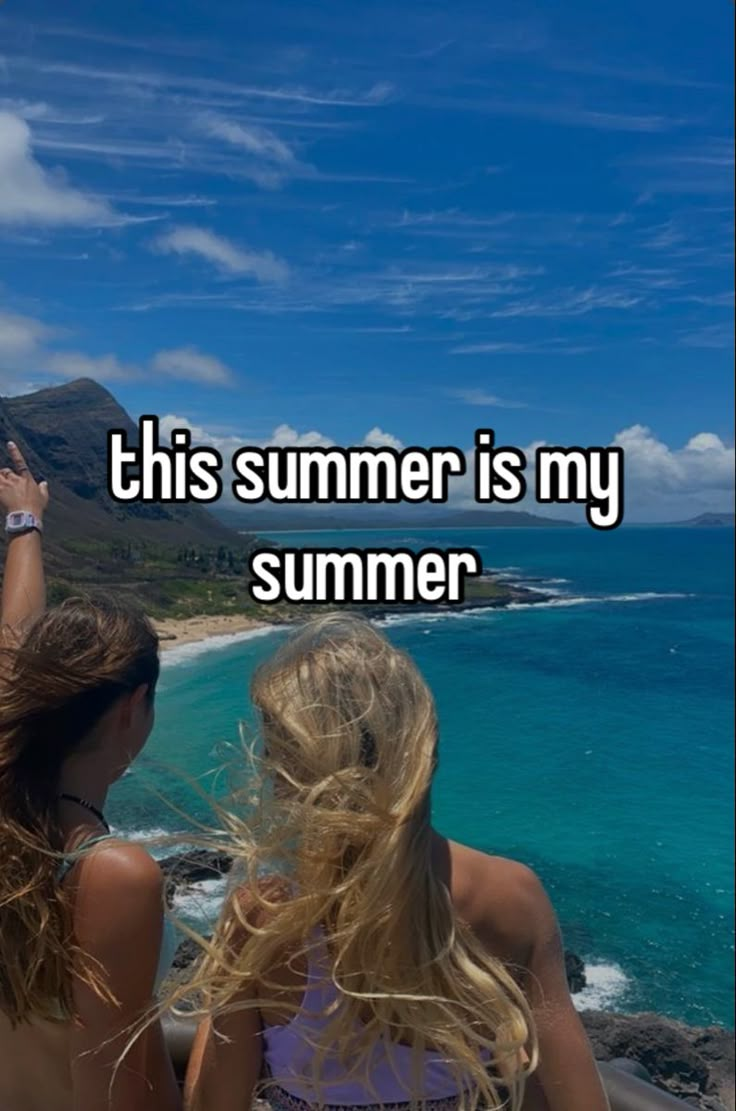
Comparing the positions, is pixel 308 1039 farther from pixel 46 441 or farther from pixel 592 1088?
pixel 46 441

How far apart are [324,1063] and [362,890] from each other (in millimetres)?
253

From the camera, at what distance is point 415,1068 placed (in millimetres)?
1243

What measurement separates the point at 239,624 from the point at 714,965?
48.6 ft

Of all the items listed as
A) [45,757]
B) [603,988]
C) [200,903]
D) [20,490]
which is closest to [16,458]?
[20,490]

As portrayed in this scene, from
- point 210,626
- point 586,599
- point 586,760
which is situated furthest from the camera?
point 586,599

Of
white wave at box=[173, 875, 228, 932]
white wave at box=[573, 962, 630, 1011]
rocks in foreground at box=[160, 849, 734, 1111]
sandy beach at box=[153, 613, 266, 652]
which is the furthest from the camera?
white wave at box=[573, 962, 630, 1011]

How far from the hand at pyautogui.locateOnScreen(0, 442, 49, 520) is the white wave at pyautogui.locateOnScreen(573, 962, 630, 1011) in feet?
29.9

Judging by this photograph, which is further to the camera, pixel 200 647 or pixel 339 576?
pixel 200 647

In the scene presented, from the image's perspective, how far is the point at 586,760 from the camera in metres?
34.6

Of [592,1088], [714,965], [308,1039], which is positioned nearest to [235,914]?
[308,1039]

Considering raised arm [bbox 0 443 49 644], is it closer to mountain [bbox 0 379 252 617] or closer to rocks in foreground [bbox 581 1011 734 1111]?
mountain [bbox 0 379 252 617]

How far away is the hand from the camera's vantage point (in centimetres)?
203

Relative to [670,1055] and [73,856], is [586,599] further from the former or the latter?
[73,856]

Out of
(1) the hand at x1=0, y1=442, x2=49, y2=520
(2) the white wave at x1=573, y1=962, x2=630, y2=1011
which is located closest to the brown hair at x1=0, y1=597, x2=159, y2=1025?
(1) the hand at x1=0, y1=442, x2=49, y2=520
